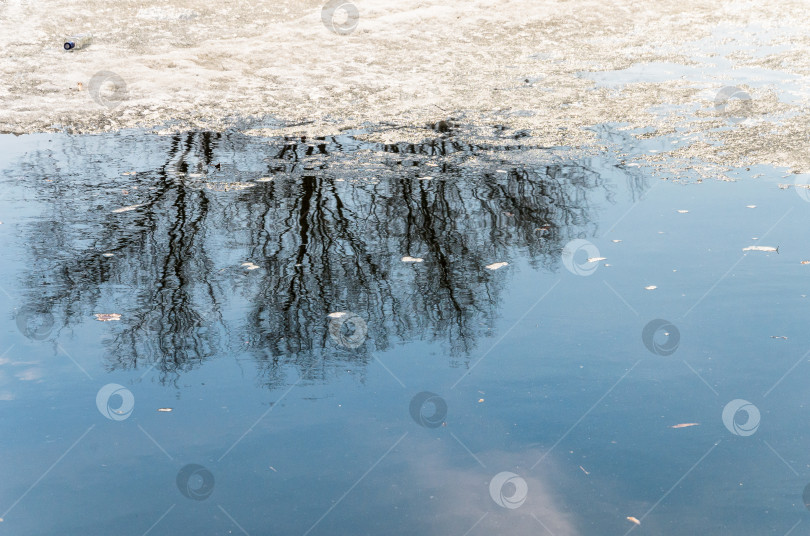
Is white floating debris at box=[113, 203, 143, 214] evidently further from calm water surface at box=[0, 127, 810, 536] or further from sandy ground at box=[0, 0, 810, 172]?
sandy ground at box=[0, 0, 810, 172]

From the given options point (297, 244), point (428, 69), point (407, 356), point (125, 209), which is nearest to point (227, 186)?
point (125, 209)

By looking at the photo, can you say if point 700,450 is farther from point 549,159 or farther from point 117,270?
point 549,159

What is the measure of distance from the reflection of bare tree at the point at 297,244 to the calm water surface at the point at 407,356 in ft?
0.11

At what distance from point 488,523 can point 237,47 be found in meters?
13.7

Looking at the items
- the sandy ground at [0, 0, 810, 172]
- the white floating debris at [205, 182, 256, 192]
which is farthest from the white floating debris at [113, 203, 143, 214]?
the sandy ground at [0, 0, 810, 172]

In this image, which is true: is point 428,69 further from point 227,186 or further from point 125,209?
point 125,209

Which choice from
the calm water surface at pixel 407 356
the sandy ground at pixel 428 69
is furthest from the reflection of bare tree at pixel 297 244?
the sandy ground at pixel 428 69

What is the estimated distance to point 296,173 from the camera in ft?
30.8

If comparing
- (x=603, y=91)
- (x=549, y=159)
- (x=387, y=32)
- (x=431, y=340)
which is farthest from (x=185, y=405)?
(x=387, y=32)

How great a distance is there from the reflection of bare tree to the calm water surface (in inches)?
1.3

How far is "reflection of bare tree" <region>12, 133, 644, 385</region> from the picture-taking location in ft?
19.0

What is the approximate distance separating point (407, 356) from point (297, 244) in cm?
233

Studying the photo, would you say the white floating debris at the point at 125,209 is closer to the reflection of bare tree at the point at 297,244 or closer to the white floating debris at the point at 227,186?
the reflection of bare tree at the point at 297,244

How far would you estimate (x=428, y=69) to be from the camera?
14.7 m
